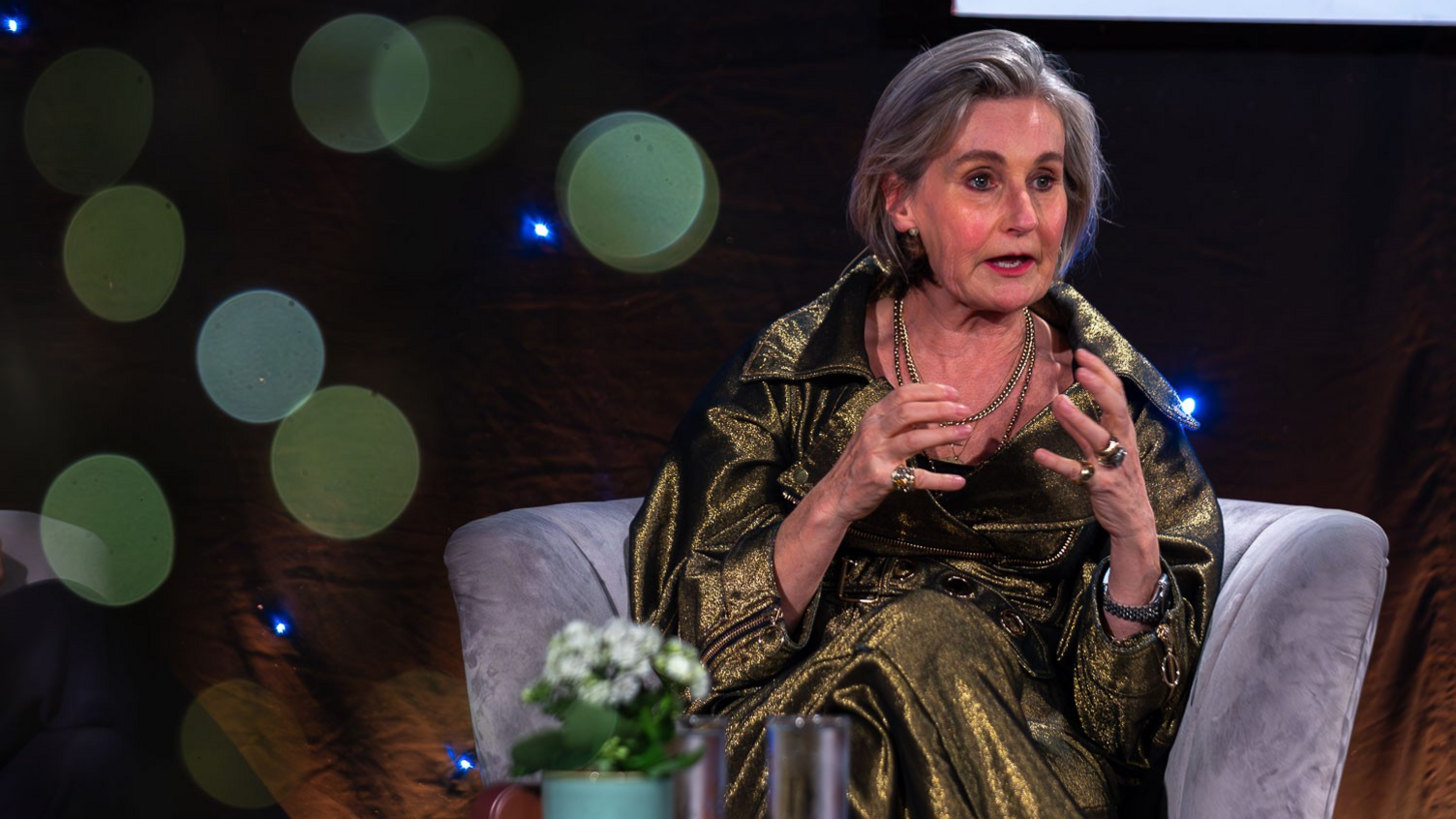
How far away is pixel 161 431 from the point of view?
2.57 m

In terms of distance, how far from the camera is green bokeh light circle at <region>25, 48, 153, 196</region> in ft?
8.32

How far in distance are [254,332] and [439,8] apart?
685mm

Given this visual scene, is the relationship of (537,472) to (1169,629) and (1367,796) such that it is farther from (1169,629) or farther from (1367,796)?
(1367,796)

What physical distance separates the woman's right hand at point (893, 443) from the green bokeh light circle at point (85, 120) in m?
1.58

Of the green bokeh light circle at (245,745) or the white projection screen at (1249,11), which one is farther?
the white projection screen at (1249,11)

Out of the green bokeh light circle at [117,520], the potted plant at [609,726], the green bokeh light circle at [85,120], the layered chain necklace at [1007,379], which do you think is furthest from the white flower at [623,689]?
the green bokeh light circle at [85,120]

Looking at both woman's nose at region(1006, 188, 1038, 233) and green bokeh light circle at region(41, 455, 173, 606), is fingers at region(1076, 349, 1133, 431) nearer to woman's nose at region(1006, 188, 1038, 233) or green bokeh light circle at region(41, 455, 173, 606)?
woman's nose at region(1006, 188, 1038, 233)

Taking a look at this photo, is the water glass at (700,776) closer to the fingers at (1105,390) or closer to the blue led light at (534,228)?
the fingers at (1105,390)

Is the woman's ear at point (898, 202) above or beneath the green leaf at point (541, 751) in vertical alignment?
above

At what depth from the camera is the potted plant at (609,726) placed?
100cm

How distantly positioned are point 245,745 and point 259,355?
72cm

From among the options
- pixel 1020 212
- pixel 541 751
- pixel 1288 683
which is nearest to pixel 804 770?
pixel 541 751

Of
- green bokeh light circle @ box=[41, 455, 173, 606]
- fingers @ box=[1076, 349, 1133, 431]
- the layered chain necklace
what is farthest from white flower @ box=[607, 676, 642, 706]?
green bokeh light circle @ box=[41, 455, 173, 606]

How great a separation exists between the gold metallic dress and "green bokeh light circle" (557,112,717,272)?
2.39 feet
